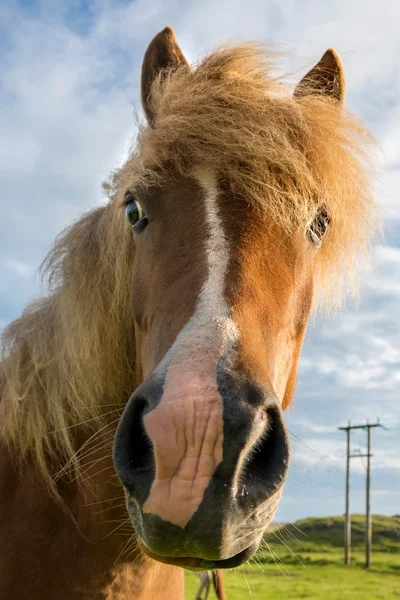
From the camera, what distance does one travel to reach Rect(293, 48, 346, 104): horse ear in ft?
10.4

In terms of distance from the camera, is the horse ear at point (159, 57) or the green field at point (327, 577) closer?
the horse ear at point (159, 57)

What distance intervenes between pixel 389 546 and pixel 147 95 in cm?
5444

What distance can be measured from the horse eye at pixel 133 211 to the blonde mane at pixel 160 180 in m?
0.11

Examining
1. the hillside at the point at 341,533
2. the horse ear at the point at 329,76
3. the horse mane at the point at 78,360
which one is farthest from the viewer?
the hillside at the point at 341,533

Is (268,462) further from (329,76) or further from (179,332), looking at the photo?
A: (329,76)

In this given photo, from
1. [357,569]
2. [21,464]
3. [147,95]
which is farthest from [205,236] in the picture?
[357,569]

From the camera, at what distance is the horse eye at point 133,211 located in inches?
101

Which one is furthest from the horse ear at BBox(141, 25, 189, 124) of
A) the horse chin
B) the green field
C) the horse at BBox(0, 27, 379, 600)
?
the green field

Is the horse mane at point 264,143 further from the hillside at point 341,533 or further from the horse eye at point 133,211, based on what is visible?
the hillside at point 341,533

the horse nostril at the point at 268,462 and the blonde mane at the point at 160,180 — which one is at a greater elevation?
the blonde mane at the point at 160,180

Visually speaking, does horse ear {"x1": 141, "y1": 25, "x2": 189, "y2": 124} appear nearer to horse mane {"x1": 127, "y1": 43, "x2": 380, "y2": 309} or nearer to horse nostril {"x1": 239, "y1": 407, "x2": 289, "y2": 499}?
horse mane {"x1": 127, "y1": 43, "x2": 380, "y2": 309}

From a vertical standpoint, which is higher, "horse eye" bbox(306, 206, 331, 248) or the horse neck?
"horse eye" bbox(306, 206, 331, 248)

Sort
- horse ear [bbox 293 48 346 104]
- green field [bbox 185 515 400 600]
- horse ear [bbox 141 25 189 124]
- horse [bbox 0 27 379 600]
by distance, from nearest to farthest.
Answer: horse [bbox 0 27 379 600], horse ear [bbox 141 25 189 124], horse ear [bbox 293 48 346 104], green field [bbox 185 515 400 600]

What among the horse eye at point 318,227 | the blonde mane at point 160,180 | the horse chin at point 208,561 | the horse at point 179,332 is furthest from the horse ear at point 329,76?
the horse chin at point 208,561
